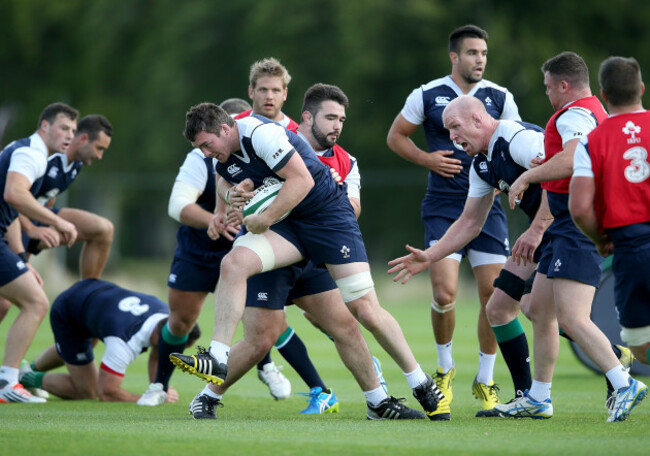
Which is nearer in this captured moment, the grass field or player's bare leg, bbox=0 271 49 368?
the grass field

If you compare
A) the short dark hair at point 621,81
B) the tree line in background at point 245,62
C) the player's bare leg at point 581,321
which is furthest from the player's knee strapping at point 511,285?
the tree line in background at point 245,62

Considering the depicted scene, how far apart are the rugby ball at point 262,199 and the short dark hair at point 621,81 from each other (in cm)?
221

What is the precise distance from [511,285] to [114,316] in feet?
11.9

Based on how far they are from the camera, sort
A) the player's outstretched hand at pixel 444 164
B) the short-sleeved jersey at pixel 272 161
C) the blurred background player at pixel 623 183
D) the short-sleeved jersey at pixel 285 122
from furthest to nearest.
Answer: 1. the player's outstretched hand at pixel 444 164
2. the short-sleeved jersey at pixel 285 122
3. the short-sleeved jersey at pixel 272 161
4. the blurred background player at pixel 623 183

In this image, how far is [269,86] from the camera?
8.46 m

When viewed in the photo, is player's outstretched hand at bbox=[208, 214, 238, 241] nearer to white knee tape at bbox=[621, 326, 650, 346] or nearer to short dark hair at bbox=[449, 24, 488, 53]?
short dark hair at bbox=[449, 24, 488, 53]

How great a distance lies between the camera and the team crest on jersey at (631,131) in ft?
18.8

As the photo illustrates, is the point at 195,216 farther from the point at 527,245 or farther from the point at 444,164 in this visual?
the point at 527,245

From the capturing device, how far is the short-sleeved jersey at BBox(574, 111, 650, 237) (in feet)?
18.8

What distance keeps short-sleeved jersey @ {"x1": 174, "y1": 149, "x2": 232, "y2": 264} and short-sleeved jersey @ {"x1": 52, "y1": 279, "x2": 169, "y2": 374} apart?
0.66 metres

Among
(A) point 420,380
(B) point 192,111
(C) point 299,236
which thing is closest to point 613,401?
(A) point 420,380

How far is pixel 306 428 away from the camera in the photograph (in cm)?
614

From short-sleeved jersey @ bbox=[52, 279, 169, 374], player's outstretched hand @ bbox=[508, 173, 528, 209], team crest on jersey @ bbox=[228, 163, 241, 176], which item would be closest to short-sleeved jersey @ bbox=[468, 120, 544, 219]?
player's outstretched hand @ bbox=[508, 173, 528, 209]

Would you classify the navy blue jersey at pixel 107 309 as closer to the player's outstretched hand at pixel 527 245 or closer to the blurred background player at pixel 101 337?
the blurred background player at pixel 101 337
